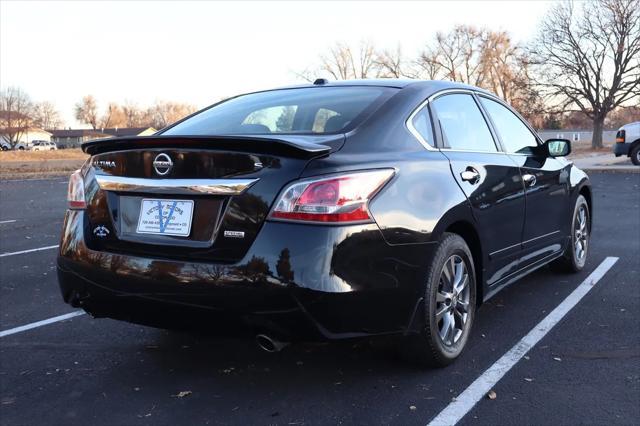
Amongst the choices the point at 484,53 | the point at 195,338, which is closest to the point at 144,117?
the point at 484,53

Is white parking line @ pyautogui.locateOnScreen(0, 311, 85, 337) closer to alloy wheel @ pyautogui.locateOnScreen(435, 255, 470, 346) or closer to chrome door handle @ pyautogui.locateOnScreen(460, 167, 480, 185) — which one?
alloy wheel @ pyautogui.locateOnScreen(435, 255, 470, 346)

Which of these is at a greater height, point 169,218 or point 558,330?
point 169,218

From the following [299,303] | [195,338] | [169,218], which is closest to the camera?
[299,303]

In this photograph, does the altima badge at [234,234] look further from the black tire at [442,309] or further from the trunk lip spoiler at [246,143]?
the black tire at [442,309]

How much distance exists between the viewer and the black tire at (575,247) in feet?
17.3

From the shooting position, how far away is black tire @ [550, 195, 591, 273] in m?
5.27

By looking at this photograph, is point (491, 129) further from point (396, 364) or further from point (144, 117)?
point (144, 117)

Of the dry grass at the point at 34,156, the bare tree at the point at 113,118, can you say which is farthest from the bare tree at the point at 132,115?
the dry grass at the point at 34,156

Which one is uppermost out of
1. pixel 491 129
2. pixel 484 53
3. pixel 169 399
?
pixel 484 53

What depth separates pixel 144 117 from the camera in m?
144

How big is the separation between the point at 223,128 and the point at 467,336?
6.00 ft

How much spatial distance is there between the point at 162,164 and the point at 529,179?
2.63 m

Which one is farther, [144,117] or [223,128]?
[144,117]

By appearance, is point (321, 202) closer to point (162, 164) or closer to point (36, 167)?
point (162, 164)
